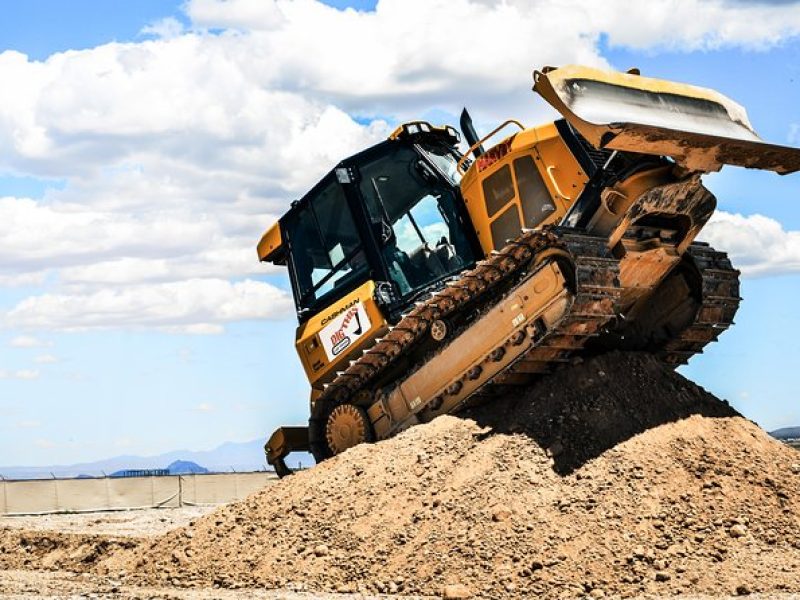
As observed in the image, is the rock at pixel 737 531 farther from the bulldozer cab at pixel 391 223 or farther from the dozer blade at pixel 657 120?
the bulldozer cab at pixel 391 223

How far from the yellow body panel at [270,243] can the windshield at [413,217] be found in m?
1.84

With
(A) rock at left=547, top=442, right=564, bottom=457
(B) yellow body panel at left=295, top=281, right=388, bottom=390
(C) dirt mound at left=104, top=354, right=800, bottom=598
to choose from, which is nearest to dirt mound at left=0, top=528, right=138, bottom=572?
(C) dirt mound at left=104, top=354, right=800, bottom=598

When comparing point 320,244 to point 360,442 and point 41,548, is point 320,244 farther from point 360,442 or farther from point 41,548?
point 41,548

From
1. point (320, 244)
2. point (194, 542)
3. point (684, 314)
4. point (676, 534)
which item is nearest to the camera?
point (676, 534)

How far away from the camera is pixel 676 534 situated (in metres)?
10.5

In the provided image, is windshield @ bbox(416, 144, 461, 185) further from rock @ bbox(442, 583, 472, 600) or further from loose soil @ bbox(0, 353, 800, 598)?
rock @ bbox(442, 583, 472, 600)

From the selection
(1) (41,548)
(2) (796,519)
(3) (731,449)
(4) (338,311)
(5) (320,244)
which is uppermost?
(5) (320,244)

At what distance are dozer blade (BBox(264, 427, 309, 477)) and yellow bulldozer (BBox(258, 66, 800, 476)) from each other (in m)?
0.03

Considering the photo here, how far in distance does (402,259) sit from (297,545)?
13.6 ft

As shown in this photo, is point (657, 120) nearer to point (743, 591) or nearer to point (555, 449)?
point (555, 449)

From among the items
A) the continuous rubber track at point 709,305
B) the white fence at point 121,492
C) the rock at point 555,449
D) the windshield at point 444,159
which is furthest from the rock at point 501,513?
the white fence at point 121,492

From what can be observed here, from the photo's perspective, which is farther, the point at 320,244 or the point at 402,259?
the point at 320,244

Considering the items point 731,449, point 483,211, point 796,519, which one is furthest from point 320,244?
point 796,519

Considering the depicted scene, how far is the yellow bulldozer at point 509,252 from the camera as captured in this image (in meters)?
11.9
